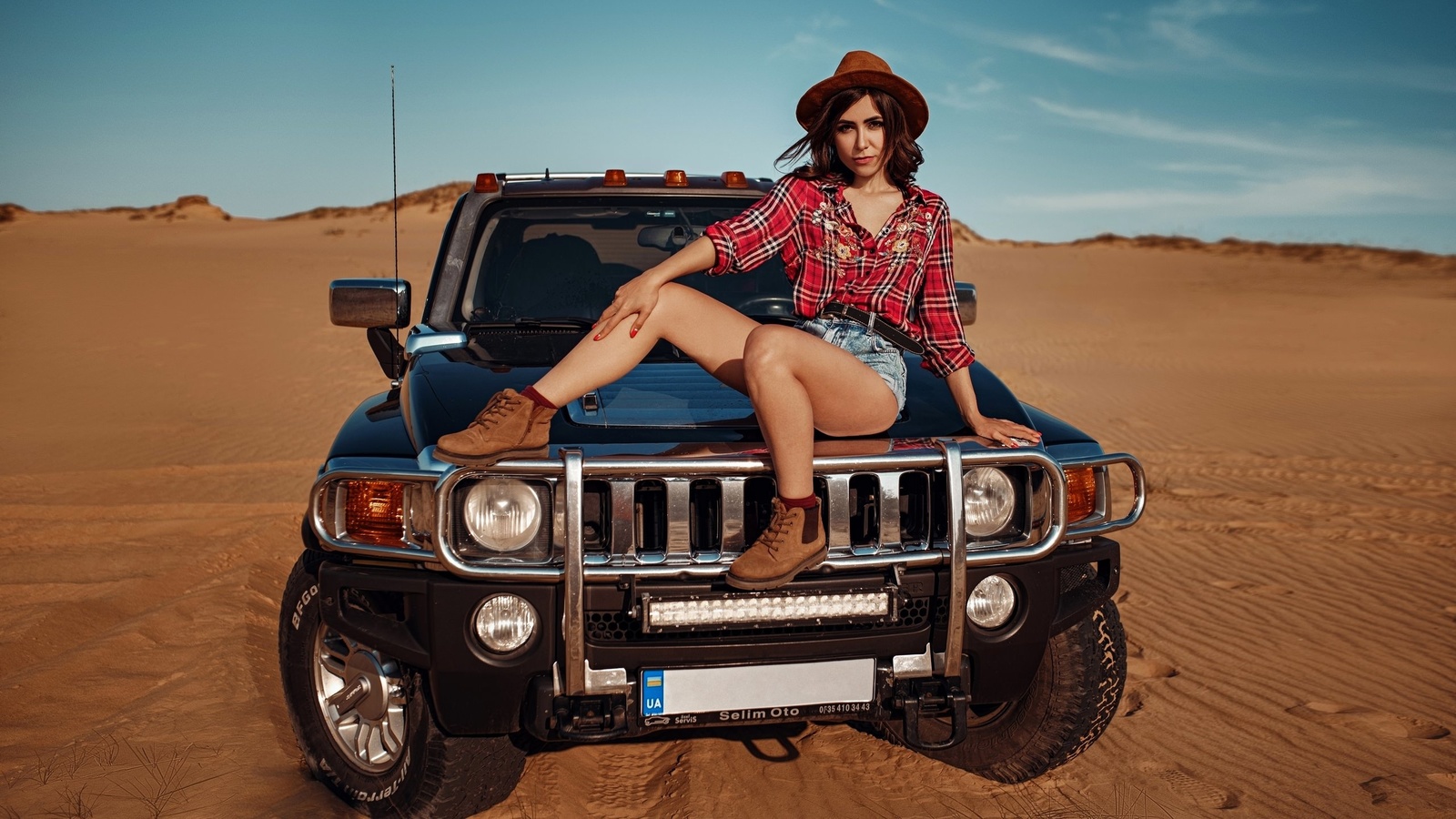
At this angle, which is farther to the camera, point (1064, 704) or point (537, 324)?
point (537, 324)

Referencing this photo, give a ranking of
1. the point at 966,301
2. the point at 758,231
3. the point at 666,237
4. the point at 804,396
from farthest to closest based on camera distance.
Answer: the point at 666,237, the point at 966,301, the point at 758,231, the point at 804,396

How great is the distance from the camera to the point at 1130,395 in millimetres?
16109

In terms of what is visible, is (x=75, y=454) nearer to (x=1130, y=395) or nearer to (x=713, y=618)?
(x=713, y=618)

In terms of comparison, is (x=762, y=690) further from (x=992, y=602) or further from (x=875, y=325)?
(x=875, y=325)

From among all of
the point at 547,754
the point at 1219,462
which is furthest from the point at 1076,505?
the point at 1219,462

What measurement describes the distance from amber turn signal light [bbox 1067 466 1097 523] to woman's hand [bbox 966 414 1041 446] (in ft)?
0.54

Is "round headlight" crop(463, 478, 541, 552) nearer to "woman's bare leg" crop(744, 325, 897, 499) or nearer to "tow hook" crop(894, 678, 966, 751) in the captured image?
"woman's bare leg" crop(744, 325, 897, 499)

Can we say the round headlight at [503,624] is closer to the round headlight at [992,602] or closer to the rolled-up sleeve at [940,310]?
the round headlight at [992,602]

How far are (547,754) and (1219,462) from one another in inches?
340

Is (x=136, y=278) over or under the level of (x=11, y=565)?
over

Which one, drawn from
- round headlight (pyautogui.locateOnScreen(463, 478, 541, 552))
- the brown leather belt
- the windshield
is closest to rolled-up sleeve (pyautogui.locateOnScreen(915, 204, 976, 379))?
the brown leather belt

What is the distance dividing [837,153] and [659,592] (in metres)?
1.61

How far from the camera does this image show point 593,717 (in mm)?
2828

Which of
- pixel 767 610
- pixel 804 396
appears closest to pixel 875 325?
pixel 804 396
